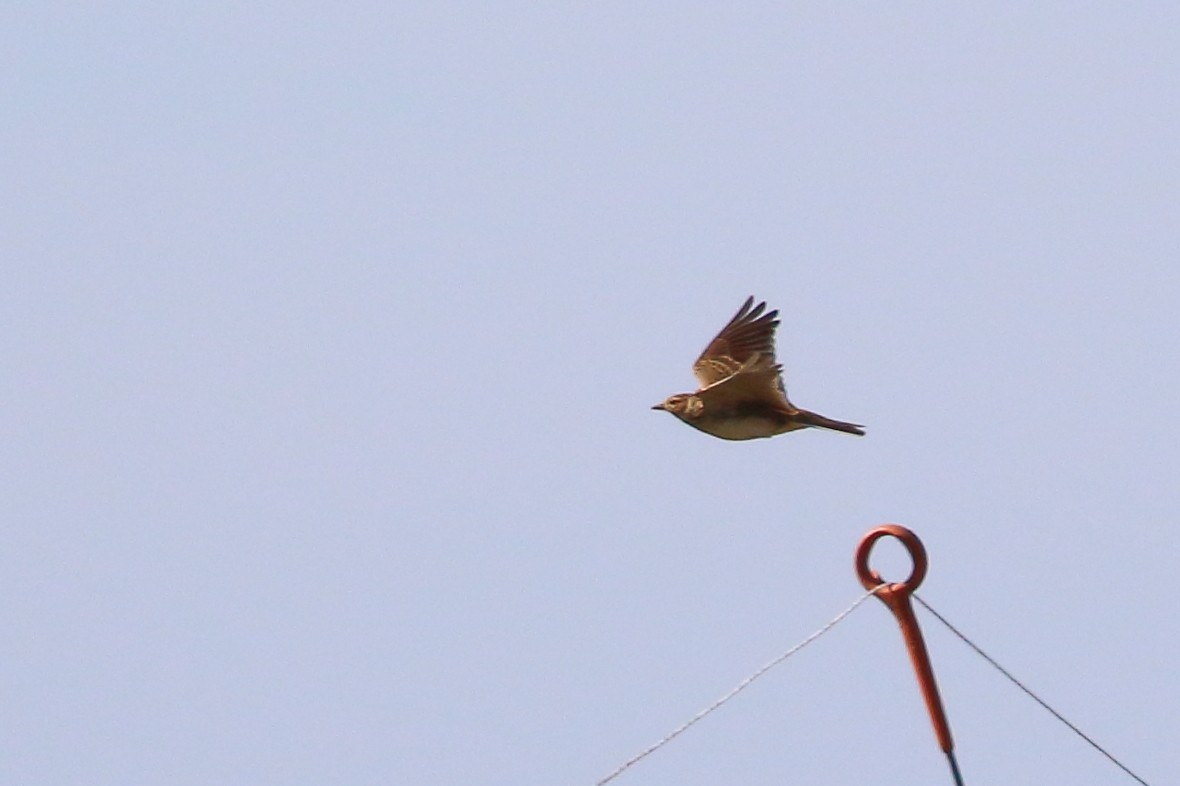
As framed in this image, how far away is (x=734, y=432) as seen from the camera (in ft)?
87.3

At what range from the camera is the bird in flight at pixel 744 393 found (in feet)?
86.3

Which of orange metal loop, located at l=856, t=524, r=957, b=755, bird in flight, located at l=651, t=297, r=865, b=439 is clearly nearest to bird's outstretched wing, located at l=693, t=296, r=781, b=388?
bird in flight, located at l=651, t=297, r=865, b=439

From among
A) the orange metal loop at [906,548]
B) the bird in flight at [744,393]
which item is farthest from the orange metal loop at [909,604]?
the bird in flight at [744,393]

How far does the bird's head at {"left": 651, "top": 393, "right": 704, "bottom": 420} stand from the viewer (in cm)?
2664

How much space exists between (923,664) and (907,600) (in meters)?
0.48

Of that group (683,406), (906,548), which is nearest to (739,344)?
(683,406)

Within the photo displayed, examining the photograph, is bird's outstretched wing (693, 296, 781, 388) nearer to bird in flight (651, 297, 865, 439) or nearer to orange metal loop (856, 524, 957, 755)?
bird in flight (651, 297, 865, 439)

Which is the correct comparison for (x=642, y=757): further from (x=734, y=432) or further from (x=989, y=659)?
(x=734, y=432)

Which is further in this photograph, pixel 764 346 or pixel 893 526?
pixel 764 346

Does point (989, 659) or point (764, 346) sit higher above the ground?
point (764, 346)

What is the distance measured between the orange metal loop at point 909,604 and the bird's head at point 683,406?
819cm

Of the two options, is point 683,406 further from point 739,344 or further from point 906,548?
point 906,548

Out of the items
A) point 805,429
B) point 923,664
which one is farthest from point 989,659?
point 805,429

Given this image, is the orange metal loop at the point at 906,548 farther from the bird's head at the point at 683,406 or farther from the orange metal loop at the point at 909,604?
the bird's head at the point at 683,406
